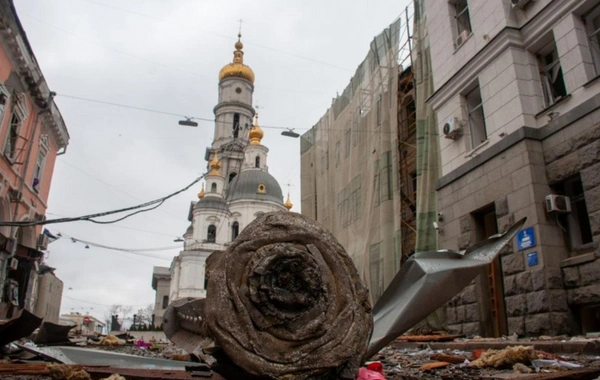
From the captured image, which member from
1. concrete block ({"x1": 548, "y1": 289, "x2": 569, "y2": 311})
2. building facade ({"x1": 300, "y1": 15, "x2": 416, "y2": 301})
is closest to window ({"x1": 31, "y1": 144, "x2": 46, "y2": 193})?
building facade ({"x1": 300, "y1": 15, "x2": 416, "y2": 301})

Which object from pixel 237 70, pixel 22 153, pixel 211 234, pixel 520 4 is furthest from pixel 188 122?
pixel 237 70

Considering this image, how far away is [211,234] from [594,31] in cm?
3531

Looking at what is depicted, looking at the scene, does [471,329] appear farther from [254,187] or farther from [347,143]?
[254,187]

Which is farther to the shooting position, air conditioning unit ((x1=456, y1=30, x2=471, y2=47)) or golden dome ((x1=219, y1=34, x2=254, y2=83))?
golden dome ((x1=219, y1=34, x2=254, y2=83))

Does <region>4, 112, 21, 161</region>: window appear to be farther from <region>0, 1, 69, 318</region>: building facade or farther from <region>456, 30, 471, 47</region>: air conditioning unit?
<region>456, 30, 471, 47</region>: air conditioning unit

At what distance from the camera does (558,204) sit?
655 cm

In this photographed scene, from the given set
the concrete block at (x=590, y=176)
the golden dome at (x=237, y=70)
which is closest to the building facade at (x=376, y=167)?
the concrete block at (x=590, y=176)

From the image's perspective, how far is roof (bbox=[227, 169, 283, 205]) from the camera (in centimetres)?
4219

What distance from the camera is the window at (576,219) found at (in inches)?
258

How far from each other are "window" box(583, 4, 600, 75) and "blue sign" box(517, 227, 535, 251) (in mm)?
2614

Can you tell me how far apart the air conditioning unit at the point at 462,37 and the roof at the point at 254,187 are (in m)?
33.6

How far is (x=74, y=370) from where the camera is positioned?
2816 millimetres

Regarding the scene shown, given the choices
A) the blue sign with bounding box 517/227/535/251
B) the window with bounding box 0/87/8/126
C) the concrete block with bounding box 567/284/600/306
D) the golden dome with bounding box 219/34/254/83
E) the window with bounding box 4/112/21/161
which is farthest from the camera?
the golden dome with bounding box 219/34/254/83

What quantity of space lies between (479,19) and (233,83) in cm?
4471
